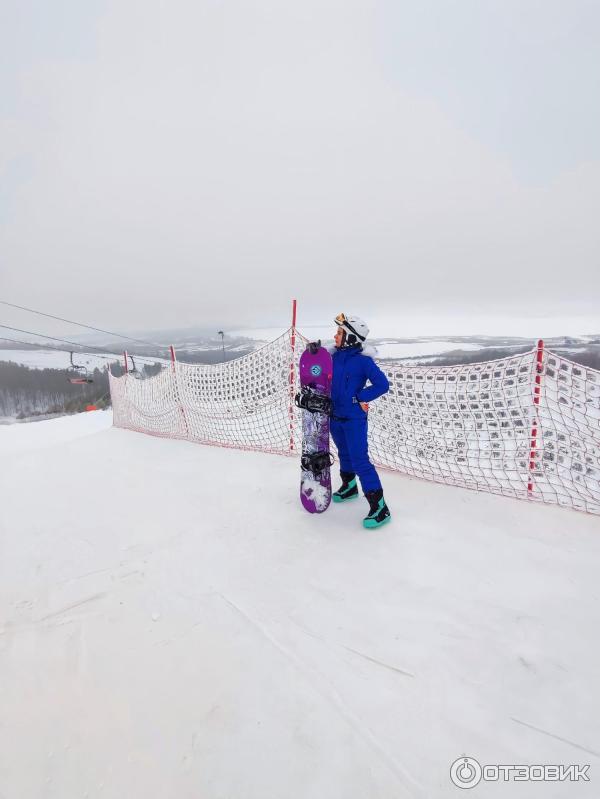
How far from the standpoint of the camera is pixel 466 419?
366 cm

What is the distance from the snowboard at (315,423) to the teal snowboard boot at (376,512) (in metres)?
0.39

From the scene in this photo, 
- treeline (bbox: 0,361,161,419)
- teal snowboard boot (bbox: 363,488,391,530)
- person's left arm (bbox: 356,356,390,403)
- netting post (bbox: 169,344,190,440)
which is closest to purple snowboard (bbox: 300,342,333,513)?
person's left arm (bbox: 356,356,390,403)

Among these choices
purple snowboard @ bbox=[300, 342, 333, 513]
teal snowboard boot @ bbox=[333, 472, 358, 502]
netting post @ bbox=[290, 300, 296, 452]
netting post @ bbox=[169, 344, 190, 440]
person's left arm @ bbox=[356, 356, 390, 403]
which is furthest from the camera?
netting post @ bbox=[169, 344, 190, 440]

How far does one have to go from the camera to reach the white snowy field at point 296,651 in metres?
1.30

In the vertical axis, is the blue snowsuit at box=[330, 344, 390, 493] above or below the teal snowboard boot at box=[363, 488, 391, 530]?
above

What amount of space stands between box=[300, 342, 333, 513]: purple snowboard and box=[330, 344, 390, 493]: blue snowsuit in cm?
9

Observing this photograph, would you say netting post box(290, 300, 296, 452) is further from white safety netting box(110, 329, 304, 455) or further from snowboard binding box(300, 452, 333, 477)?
snowboard binding box(300, 452, 333, 477)

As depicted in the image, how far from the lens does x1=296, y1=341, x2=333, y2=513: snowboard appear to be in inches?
114

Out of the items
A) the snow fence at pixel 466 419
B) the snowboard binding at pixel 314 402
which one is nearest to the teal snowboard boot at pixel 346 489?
the snowboard binding at pixel 314 402

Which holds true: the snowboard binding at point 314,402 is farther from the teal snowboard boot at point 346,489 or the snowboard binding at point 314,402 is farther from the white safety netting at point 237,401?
the white safety netting at point 237,401

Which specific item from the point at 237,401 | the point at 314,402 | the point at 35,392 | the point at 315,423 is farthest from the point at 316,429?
the point at 35,392

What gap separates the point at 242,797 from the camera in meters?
1.22

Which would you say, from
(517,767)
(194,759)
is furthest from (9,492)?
(517,767)

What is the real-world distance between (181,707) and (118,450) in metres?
4.64
